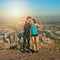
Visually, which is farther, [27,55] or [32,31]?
[32,31]

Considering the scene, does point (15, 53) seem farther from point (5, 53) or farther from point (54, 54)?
point (54, 54)

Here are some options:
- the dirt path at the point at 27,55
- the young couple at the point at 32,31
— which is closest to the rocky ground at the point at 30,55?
the dirt path at the point at 27,55

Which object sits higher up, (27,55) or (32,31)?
(32,31)

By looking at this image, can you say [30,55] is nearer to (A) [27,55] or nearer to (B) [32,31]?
(A) [27,55]

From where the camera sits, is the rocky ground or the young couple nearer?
the rocky ground

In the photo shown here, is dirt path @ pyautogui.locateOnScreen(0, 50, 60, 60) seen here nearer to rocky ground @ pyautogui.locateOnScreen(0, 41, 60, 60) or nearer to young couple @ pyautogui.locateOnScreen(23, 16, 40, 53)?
rocky ground @ pyautogui.locateOnScreen(0, 41, 60, 60)

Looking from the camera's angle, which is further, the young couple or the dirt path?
the young couple

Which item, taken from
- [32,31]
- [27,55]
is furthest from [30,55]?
[32,31]

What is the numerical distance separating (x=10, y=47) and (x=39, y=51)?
2.04m

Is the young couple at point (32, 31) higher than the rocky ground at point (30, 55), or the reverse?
the young couple at point (32, 31)

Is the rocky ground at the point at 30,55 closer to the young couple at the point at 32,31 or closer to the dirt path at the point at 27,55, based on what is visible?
the dirt path at the point at 27,55

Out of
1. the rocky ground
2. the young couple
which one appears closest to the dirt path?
the rocky ground

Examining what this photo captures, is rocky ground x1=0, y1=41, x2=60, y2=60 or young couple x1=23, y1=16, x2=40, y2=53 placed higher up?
young couple x1=23, y1=16, x2=40, y2=53

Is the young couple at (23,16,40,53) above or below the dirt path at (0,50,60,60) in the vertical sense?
above
